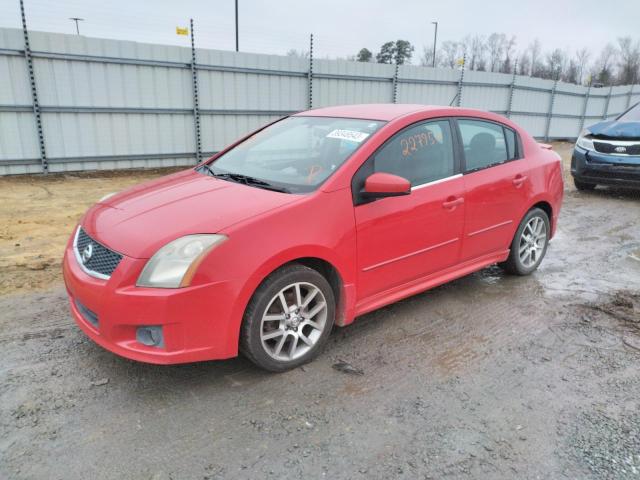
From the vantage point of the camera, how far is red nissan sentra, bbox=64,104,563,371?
104 inches

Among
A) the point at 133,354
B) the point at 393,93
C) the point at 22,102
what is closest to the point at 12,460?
the point at 133,354

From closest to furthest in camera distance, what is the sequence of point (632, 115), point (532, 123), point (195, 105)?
point (632, 115), point (195, 105), point (532, 123)

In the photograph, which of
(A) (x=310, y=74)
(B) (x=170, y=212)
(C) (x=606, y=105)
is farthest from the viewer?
(C) (x=606, y=105)

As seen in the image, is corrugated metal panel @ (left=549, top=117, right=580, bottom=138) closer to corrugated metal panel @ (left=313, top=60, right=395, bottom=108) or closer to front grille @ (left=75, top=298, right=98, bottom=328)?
corrugated metal panel @ (left=313, top=60, right=395, bottom=108)

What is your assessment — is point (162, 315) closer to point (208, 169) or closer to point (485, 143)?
point (208, 169)

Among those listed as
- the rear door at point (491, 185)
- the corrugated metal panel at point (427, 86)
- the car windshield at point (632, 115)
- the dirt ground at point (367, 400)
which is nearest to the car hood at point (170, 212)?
the dirt ground at point (367, 400)

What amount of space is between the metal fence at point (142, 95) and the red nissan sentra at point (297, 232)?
6786mm

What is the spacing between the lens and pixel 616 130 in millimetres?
8391

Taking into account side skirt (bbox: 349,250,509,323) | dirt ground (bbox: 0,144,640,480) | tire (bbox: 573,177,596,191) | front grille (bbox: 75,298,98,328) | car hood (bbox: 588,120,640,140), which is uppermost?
car hood (bbox: 588,120,640,140)

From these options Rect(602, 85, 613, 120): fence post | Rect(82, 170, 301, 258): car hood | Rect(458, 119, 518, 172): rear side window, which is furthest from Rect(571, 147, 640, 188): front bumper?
Rect(602, 85, 613, 120): fence post

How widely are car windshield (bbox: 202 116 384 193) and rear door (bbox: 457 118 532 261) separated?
991 mm

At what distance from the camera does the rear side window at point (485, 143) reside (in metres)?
4.06

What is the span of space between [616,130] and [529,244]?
510 centimetres

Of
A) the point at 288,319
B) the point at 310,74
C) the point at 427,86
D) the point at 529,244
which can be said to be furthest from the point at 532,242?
the point at 427,86
